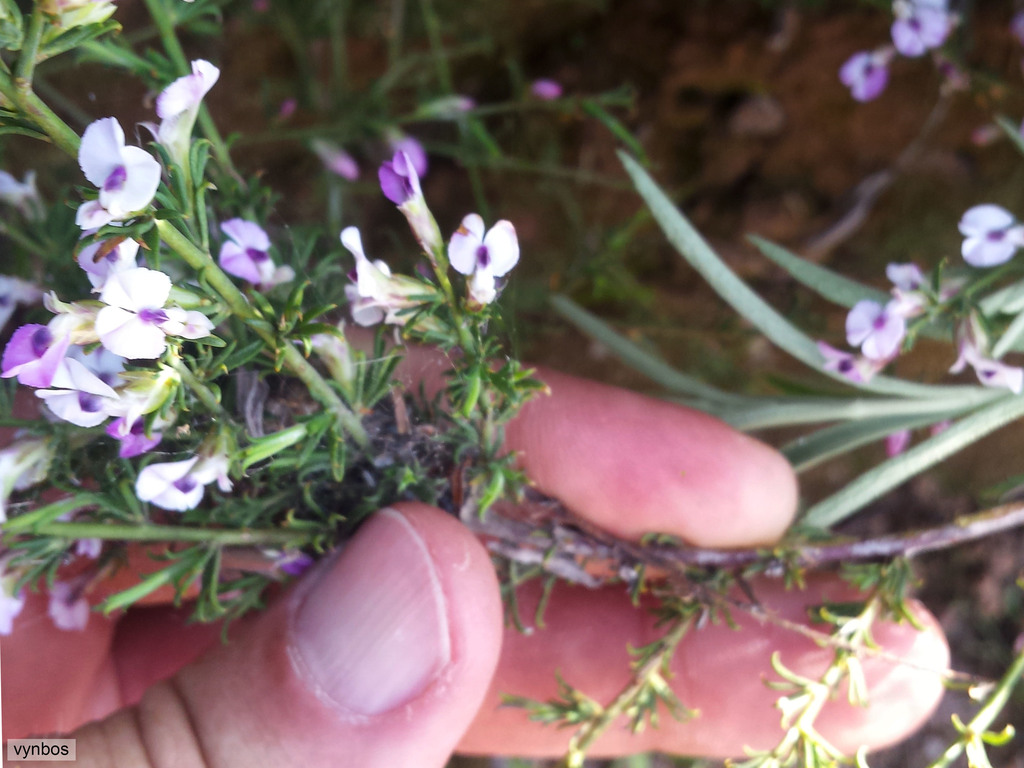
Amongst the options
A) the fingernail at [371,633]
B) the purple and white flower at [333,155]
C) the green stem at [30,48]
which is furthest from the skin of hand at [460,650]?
the green stem at [30,48]

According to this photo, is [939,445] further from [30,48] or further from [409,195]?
[30,48]

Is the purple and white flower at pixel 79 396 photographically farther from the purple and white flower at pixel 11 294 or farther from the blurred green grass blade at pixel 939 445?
the blurred green grass blade at pixel 939 445

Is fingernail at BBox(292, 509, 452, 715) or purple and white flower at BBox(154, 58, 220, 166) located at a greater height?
purple and white flower at BBox(154, 58, 220, 166)

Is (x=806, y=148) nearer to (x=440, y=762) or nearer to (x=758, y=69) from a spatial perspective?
(x=758, y=69)

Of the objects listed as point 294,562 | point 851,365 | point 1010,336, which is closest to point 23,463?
point 294,562

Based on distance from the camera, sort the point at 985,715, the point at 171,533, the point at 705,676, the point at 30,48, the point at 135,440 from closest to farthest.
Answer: the point at 30,48, the point at 135,440, the point at 171,533, the point at 985,715, the point at 705,676

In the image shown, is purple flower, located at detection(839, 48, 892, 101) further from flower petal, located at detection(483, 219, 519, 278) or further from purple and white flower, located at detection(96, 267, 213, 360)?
purple and white flower, located at detection(96, 267, 213, 360)

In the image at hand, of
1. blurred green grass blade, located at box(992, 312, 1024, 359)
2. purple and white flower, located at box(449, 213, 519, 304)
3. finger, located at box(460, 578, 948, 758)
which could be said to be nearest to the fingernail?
purple and white flower, located at box(449, 213, 519, 304)

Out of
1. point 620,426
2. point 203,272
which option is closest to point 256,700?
point 203,272
